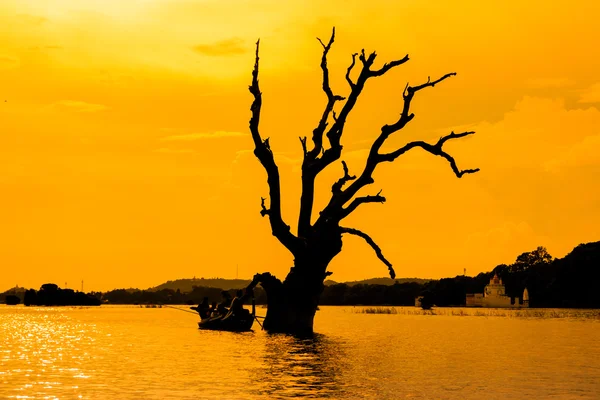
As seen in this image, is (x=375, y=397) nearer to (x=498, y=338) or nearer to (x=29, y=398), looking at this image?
(x=29, y=398)

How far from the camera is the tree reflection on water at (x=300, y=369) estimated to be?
27.9 m

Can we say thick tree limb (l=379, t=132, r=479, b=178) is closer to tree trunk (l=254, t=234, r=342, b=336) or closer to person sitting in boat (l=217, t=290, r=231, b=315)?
tree trunk (l=254, t=234, r=342, b=336)

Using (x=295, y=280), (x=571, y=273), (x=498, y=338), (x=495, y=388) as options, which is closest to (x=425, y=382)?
(x=495, y=388)

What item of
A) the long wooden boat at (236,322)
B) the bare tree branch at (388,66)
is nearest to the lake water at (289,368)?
the long wooden boat at (236,322)

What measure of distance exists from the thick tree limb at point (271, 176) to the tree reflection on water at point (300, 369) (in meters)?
5.09

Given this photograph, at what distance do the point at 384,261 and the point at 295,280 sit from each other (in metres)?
5.27

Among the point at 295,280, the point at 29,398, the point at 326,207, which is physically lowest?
the point at 29,398

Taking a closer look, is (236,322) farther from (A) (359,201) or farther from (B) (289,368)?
(B) (289,368)

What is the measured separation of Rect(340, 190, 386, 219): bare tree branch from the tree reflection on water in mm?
6676

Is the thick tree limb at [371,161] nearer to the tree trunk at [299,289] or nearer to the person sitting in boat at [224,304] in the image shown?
the tree trunk at [299,289]

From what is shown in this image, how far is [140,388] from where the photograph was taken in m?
27.9

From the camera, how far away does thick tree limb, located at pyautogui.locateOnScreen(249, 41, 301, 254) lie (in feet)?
169

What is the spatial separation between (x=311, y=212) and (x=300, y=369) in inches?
765

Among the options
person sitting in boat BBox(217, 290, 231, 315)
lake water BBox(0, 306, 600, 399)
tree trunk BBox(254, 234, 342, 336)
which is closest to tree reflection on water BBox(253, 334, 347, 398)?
lake water BBox(0, 306, 600, 399)
